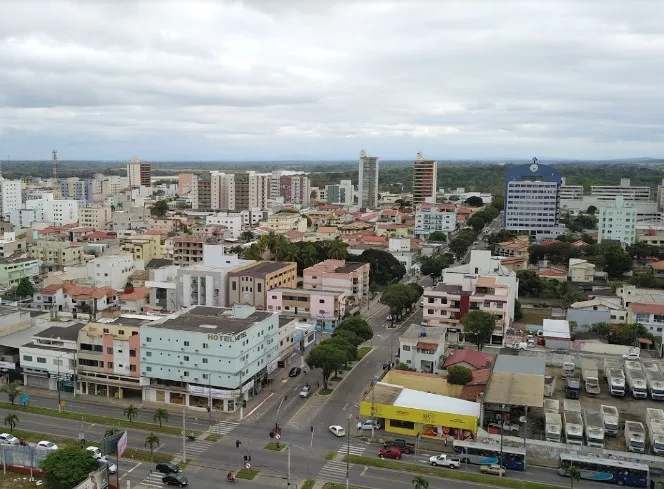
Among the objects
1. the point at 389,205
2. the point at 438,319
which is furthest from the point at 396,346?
the point at 389,205

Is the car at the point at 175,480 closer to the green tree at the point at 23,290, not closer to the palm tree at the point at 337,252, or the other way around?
the green tree at the point at 23,290

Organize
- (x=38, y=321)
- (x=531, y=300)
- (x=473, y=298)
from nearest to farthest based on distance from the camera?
1. (x=38, y=321)
2. (x=473, y=298)
3. (x=531, y=300)

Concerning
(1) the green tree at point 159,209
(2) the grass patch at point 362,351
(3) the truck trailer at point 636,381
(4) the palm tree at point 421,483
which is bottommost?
(2) the grass patch at point 362,351

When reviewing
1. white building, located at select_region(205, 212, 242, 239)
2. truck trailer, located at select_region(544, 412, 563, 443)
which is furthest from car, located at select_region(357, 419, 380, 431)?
white building, located at select_region(205, 212, 242, 239)

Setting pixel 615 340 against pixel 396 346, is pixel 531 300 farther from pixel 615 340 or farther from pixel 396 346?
pixel 396 346

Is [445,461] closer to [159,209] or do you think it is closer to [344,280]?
[344,280]

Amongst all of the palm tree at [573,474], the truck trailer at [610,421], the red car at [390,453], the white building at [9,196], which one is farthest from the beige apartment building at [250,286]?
the white building at [9,196]

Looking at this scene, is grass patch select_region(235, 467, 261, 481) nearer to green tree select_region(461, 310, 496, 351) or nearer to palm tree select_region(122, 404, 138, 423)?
palm tree select_region(122, 404, 138, 423)
